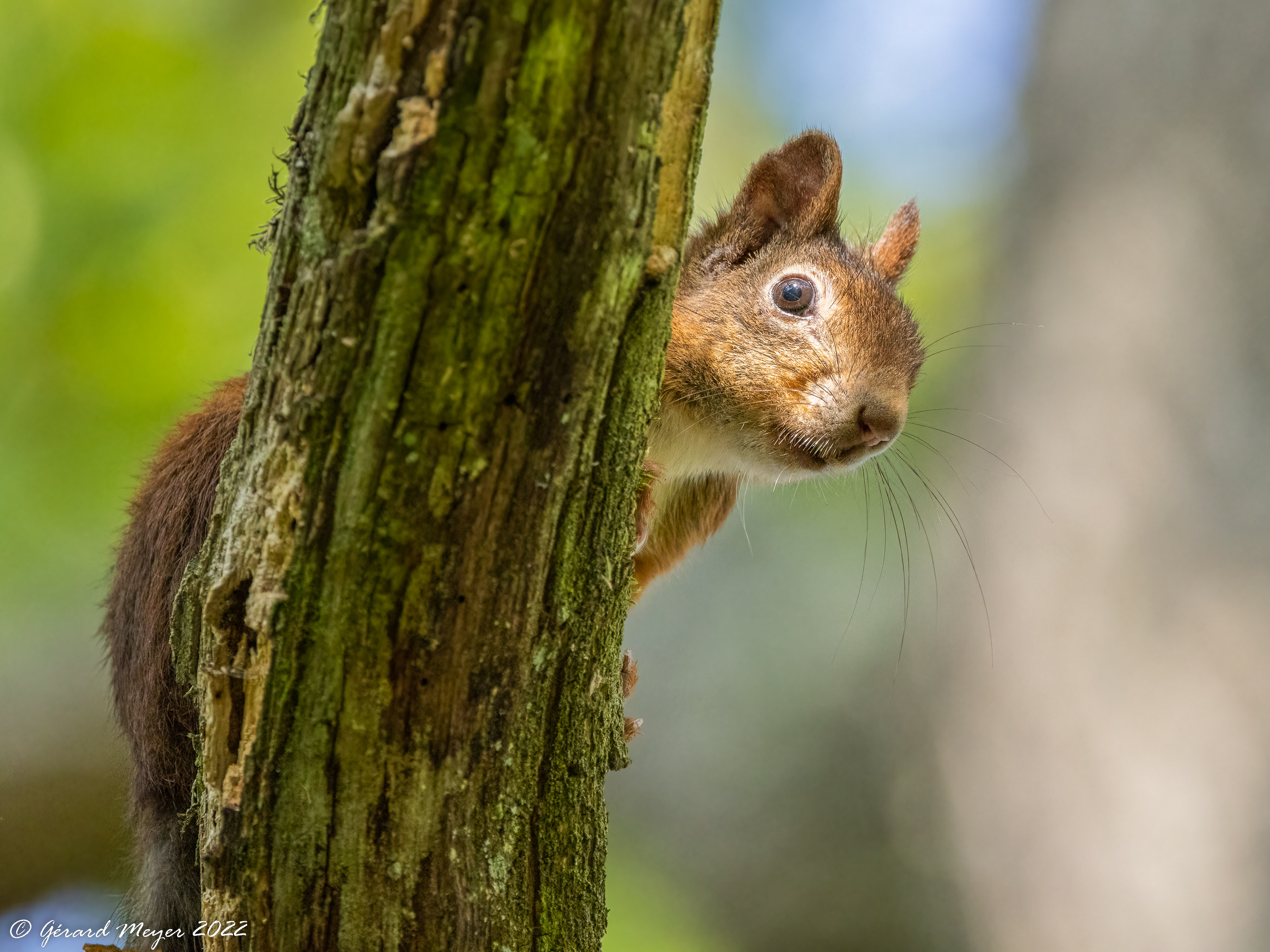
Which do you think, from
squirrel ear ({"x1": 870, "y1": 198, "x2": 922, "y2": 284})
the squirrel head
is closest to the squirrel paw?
the squirrel head

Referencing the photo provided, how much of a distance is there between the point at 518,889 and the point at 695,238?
64.3 inches

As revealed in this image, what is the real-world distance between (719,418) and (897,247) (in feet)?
2.79

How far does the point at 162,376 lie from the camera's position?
274 centimetres

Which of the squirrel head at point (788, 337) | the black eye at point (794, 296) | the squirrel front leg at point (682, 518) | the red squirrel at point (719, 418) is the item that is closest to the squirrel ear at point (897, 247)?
the red squirrel at point (719, 418)

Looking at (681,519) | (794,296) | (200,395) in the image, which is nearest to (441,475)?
(794,296)

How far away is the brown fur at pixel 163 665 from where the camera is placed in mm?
1610

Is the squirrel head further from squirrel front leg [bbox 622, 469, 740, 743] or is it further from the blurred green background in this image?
the blurred green background

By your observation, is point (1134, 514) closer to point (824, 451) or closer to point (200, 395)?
point (824, 451)

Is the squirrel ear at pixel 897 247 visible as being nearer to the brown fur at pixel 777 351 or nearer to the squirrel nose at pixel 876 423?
the brown fur at pixel 777 351

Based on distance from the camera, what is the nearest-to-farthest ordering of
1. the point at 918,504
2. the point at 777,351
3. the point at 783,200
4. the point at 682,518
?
the point at 777,351 → the point at 783,200 → the point at 682,518 → the point at 918,504

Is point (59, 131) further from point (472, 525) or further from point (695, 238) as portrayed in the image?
point (472, 525)

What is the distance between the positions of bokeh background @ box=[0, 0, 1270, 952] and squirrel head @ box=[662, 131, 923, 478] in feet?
1.22

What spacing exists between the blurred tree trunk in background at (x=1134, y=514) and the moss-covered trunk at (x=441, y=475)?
110 inches

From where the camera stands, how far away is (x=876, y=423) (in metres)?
1.96
